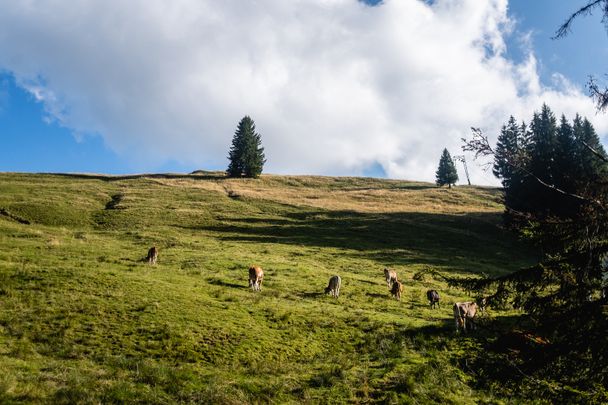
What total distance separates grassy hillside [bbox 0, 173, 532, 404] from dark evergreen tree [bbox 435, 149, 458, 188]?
60.8 m

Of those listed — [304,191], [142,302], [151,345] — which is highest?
[304,191]

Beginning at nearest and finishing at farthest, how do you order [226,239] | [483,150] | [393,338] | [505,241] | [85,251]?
[483,150]
[393,338]
[85,251]
[226,239]
[505,241]

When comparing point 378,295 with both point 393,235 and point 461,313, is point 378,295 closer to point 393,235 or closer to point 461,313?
point 461,313

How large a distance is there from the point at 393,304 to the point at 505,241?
41918mm

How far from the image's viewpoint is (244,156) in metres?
102

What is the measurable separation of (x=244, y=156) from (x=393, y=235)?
174 feet

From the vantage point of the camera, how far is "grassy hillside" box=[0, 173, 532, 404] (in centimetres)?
1407

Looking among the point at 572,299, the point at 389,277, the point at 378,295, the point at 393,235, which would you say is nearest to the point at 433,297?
the point at 378,295

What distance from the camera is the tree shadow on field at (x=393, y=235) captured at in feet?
158

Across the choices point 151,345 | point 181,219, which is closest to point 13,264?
point 151,345

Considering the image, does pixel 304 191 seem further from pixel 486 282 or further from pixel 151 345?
pixel 486 282

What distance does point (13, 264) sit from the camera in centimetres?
2466

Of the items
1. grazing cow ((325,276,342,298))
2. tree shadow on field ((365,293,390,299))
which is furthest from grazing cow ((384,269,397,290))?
grazing cow ((325,276,342,298))

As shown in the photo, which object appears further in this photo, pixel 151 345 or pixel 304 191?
pixel 304 191
